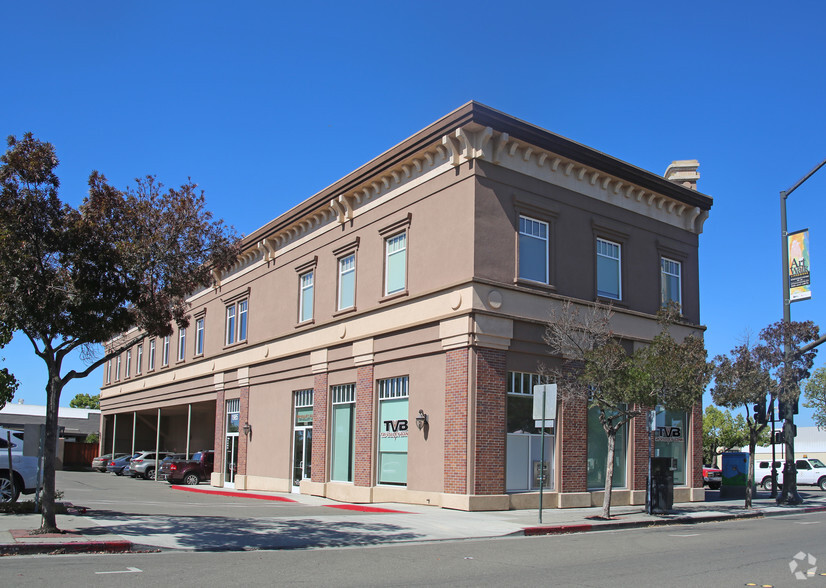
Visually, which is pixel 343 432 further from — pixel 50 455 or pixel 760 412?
pixel 760 412

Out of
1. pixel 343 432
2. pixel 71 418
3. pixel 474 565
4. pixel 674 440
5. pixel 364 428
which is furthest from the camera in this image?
pixel 71 418

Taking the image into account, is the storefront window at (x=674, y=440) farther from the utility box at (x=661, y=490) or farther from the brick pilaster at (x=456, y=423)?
the brick pilaster at (x=456, y=423)

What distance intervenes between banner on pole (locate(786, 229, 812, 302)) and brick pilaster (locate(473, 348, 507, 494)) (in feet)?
36.7

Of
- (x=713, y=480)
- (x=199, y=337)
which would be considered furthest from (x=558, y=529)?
(x=199, y=337)

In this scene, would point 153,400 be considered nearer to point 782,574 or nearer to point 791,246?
point 791,246

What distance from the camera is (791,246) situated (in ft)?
82.6

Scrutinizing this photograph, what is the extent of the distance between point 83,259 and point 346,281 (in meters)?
12.2

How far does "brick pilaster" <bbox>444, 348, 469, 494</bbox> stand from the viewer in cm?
1900

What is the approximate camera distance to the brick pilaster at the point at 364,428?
2261 centimetres

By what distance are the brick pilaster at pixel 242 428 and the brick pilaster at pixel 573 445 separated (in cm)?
1494

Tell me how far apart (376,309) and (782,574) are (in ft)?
48.4

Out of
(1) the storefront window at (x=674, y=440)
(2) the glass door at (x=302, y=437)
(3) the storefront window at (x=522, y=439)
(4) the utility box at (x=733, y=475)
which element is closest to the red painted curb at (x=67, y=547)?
(3) the storefront window at (x=522, y=439)

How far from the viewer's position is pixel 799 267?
2473 centimetres

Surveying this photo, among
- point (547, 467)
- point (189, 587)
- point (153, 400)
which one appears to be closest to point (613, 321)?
point (547, 467)
